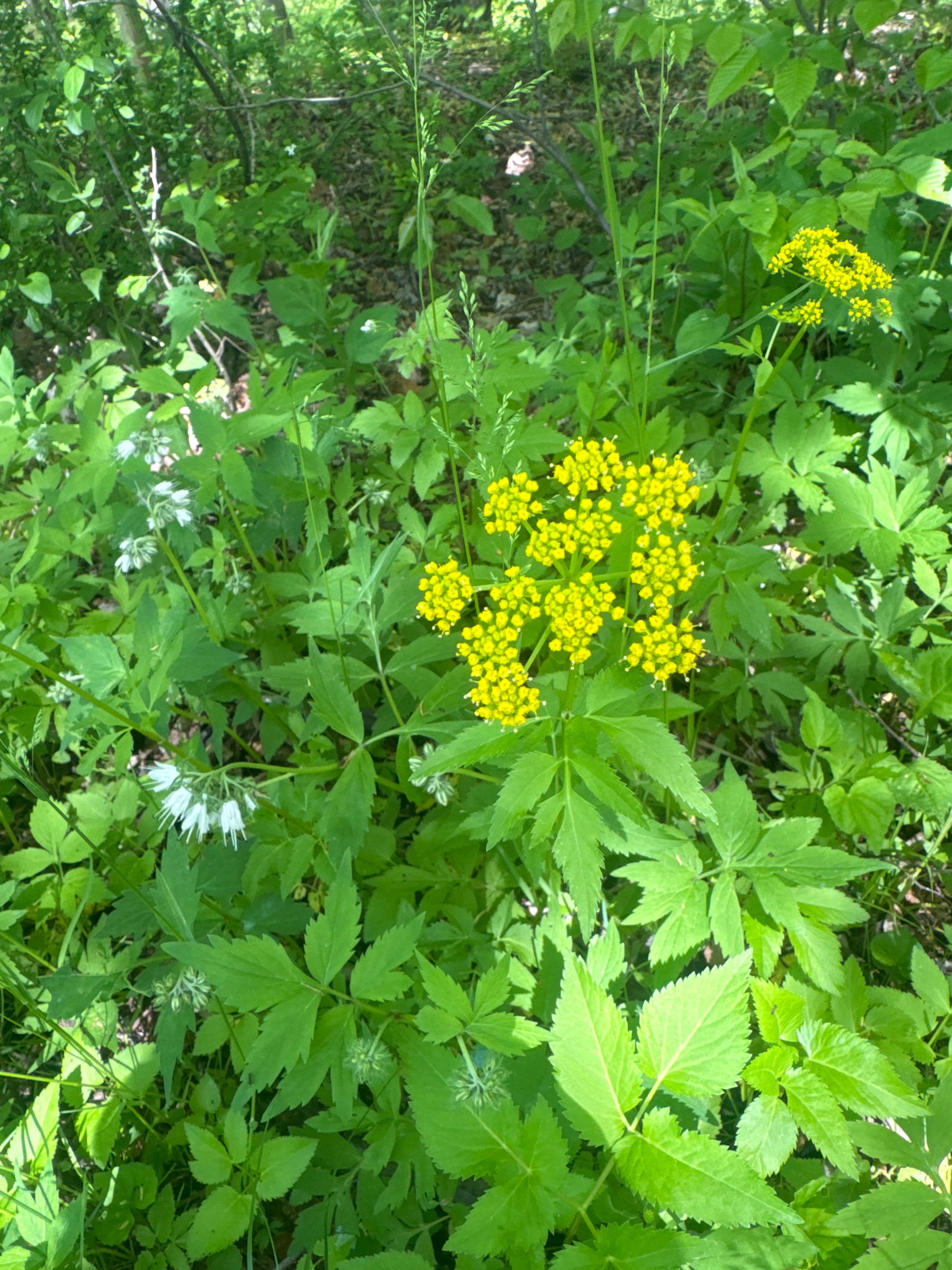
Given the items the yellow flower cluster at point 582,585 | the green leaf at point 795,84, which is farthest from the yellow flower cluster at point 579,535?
the green leaf at point 795,84

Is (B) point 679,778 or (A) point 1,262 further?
(A) point 1,262

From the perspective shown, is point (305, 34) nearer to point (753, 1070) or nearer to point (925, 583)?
point (925, 583)

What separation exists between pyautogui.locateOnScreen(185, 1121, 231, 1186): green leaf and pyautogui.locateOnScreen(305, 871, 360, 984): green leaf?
583 millimetres

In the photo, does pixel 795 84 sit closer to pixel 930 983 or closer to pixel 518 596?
pixel 518 596

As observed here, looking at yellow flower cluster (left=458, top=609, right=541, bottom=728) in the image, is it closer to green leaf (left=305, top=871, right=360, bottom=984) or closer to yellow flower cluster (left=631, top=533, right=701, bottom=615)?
yellow flower cluster (left=631, top=533, right=701, bottom=615)

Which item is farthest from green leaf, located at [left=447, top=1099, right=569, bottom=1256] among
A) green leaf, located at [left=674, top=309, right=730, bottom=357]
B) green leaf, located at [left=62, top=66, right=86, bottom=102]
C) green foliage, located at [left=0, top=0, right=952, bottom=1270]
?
green leaf, located at [left=62, top=66, right=86, bottom=102]

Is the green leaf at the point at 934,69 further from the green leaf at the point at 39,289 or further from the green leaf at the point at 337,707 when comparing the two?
the green leaf at the point at 39,289

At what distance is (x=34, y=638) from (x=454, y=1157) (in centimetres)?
226

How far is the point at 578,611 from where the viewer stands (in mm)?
1588

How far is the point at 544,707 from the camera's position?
1829 millimetres

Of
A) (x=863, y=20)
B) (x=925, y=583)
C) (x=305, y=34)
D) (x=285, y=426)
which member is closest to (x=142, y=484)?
(x=285, y=426)

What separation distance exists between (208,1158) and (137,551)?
1719mm

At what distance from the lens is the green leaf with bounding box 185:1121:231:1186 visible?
6.19 feet

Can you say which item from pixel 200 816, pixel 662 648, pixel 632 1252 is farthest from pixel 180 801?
pixel 632 1252
